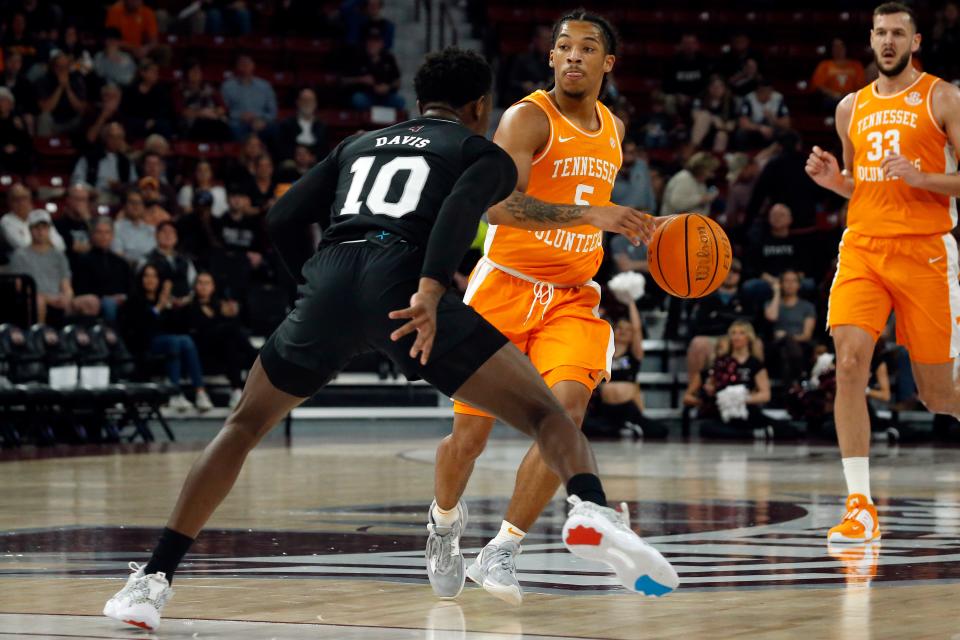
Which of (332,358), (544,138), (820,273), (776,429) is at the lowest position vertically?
(776,429)

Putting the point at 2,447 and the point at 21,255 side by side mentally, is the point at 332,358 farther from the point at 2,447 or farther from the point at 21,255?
the point at 21,255

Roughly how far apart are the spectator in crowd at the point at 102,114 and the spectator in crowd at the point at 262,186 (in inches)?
67.3

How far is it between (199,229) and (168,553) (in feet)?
36.9

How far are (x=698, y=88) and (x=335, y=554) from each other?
563 inches

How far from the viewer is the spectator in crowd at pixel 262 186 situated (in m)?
15.7

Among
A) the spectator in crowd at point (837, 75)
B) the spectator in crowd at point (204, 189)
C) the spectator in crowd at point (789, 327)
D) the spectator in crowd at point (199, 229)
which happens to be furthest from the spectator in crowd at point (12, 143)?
the spectator in crowd at point (837, 75)

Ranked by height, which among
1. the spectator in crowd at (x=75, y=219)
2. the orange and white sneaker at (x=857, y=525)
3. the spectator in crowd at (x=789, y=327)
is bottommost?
the spectator in crowd at (x=789, y=327)

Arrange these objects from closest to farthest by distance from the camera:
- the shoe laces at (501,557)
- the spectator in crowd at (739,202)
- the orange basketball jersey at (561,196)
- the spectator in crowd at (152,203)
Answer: the shoe laces at (501,557) → the orange basketball jersey at (561,196) → the spectator in crowd at (152,203) → the spectator in crowd at (739,202)

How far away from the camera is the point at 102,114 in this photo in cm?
1639

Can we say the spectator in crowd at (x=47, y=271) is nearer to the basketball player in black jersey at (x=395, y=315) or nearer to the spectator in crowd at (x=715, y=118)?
the spectator in crowd at (x=715, y=118)

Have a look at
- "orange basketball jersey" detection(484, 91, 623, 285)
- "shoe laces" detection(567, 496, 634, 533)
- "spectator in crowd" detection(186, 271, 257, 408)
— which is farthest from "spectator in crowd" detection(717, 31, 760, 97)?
"shoe laces" detection(567, 496, 634, 533)

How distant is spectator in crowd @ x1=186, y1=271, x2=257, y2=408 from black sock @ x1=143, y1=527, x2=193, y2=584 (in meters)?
9.90

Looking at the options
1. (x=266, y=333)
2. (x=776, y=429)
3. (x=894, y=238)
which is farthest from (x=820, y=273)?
(x=894, y=238)

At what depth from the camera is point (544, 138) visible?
5.43m
